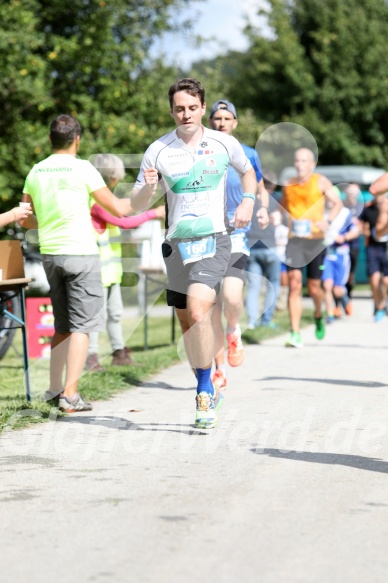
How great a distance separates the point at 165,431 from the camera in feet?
23.4

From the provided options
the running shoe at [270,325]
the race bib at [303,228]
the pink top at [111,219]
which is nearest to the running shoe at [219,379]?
the pink top at [111,219]

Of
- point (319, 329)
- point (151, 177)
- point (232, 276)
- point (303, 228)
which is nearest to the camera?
point (151, 177)

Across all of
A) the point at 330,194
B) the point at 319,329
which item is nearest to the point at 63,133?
the point at 330,194

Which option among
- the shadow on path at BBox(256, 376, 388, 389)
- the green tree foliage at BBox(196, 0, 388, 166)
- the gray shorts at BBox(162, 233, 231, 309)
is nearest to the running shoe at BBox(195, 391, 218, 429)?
the gray shorts at BBox(162, 233, 231, 309)

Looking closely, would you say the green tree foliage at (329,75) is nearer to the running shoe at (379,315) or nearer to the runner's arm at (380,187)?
the running shoe at (379,315)

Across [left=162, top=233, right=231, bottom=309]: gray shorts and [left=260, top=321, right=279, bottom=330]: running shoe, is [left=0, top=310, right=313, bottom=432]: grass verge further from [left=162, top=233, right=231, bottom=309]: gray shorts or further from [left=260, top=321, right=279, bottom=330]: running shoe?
[left=162, top=233, right=231, bottom=309]: gray shorts

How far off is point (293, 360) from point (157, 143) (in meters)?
4.63

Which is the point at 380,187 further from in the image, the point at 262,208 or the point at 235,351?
the point at 235,351

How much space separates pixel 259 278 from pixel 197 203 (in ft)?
28.2

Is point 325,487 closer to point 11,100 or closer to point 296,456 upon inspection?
point 296,456

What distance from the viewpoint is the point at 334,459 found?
6.10m

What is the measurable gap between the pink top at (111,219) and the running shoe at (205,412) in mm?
2764

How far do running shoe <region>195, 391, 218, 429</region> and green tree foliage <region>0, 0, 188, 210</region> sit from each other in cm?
1108

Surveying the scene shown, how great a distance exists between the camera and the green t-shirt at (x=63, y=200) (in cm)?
791
